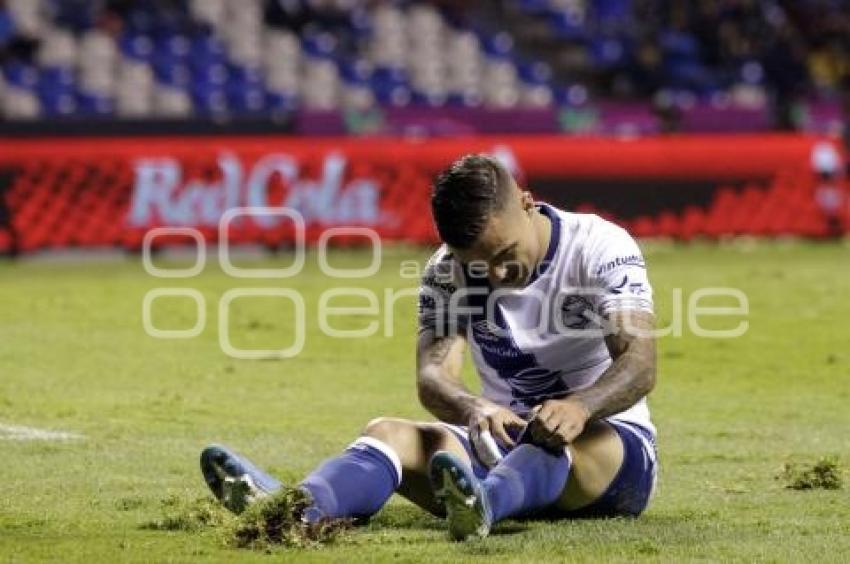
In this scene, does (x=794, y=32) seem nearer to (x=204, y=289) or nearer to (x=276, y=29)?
(x=276, y=29)

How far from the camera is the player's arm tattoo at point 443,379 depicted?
24.6 feet

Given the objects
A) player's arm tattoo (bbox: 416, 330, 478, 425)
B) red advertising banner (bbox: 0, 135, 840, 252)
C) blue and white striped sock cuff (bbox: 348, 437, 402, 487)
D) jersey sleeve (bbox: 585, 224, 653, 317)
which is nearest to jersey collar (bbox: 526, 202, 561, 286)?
jersey sleeve (bbox: 585, 224, 653, 317)

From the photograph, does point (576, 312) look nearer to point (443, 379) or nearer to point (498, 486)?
point (443, 379)

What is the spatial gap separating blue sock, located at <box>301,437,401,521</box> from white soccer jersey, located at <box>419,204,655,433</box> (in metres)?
0.61

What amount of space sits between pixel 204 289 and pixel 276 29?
13.5 metres

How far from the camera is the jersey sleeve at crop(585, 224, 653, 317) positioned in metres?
7.44

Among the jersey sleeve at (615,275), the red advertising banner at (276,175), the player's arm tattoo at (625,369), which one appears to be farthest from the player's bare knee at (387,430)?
the red advertising banner at (276,175)

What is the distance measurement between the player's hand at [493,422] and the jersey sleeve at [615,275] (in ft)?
1.68

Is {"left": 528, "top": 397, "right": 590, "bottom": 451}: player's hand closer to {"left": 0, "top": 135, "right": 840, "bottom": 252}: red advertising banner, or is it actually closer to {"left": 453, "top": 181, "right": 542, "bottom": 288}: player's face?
{"left": 453, "top": 181, "right": 542, "bottom": 288}: player's face

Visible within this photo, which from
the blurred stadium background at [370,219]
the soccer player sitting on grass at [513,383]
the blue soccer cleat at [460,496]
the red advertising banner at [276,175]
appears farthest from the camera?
the red advertising banner at [276,175]

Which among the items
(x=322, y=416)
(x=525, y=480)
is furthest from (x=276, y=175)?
(x=525, y=480)

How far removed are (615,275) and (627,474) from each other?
2.47 ft

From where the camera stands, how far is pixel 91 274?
21672mm

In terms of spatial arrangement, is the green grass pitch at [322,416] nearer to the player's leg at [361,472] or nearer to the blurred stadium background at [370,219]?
the blurred stadium background at [370,219]
